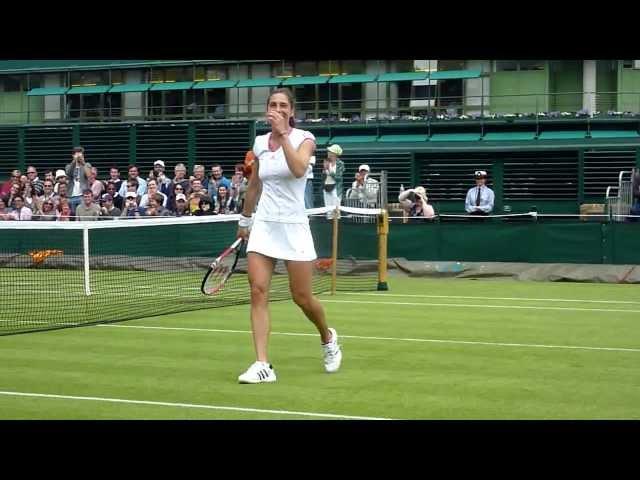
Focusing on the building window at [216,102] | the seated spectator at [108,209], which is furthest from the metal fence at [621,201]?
the building window at [216,102]

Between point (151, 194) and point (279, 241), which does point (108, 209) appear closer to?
point (151, 194)

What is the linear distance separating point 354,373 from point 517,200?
69.1ft

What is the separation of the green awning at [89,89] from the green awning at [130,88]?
0.28 meters

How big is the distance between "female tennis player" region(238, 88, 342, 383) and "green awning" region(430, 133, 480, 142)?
72.5 ft

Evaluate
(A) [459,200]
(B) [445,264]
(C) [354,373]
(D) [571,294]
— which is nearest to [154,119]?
(A) [459,200]

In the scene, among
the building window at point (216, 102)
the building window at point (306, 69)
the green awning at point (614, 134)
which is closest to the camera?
the green awning at point (614, 134)

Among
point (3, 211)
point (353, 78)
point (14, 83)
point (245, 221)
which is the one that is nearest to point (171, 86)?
point (353, 78)

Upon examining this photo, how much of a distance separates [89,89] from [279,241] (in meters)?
29.7

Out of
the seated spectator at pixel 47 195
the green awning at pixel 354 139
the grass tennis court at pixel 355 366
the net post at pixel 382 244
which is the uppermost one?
the green awning at pixel 354 139

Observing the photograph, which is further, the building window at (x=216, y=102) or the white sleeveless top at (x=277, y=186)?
the building window at (x=216, y=102)

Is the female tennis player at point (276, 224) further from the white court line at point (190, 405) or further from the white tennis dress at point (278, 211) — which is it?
the white court line at point (190, 405)

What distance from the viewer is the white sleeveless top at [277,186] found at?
920 cm

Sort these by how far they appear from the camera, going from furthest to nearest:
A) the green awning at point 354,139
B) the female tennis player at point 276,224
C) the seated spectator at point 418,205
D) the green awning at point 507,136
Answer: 1. the green awning at point 354,139
2. the green awning at point 507,136
3. the seated spectator at point 418,205
4. the female tennis player at point 276,224

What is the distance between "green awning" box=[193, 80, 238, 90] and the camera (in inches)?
1379
